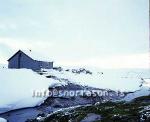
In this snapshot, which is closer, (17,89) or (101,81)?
(17,89)

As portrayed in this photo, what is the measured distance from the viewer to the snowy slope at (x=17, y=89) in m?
23.3

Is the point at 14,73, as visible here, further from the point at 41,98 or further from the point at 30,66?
the point at 30,66

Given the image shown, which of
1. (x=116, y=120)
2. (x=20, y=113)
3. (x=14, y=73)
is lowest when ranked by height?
(x=20, y=113)

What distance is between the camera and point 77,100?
30.0 m

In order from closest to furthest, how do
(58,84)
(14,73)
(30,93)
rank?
1. (30,93)
2. (14,73)
3. (58,84)

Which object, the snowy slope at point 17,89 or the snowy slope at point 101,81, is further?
the snowy slope at point 101,81

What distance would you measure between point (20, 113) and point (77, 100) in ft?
33.0

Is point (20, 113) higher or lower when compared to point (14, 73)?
lower

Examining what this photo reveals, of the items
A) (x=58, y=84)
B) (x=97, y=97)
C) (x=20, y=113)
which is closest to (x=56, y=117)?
(x=20, y=113)

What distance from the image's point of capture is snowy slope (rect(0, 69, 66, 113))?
23.3m

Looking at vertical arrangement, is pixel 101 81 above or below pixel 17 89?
below

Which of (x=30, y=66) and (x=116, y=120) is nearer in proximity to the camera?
(x=116, y=120)

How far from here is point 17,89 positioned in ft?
89.0

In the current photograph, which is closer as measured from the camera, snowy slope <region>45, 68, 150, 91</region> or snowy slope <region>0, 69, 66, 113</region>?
snowy slope <region>0, 69, 66, 113</region>
